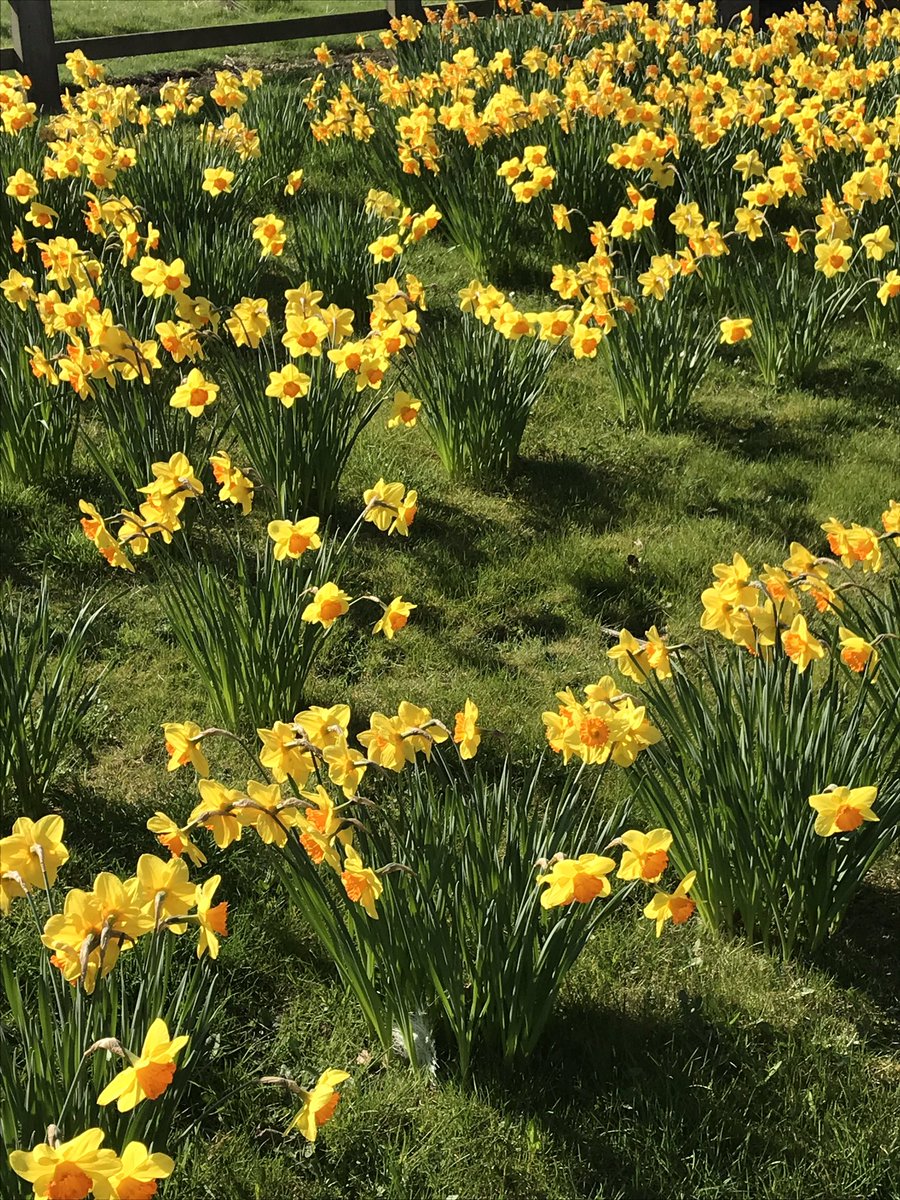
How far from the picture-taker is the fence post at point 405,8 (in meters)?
10.5

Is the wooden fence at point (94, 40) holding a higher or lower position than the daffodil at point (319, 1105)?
higher

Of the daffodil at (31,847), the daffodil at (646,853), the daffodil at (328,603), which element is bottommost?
the daffodil at (646,853)

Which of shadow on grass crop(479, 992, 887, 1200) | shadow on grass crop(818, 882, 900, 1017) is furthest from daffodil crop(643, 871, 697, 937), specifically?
shadow on grass crop(818, 882, 900, 1017)

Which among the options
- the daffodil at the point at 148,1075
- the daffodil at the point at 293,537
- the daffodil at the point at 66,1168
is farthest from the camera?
the daffodil at the point at 293,537

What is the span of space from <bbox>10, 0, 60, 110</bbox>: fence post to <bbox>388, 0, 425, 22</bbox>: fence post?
9.98ft

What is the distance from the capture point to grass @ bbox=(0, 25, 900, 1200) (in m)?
2.12

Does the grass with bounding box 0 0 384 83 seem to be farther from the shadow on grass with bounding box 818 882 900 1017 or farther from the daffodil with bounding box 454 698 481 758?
the shadow on grass with bounding box 818 882 900 1017

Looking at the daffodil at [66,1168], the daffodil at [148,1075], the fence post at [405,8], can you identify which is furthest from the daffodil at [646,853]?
the fence post at [405,8]

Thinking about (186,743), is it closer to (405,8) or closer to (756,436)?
(756,436)

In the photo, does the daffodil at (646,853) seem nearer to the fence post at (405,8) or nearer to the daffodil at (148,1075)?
the daffodil at (148,1075)

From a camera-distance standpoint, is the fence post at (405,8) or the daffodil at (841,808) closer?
the daffodil at (841,808)

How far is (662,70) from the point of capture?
785cm

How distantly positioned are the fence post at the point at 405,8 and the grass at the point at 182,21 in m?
1.23

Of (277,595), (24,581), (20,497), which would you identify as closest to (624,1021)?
(277,595)
